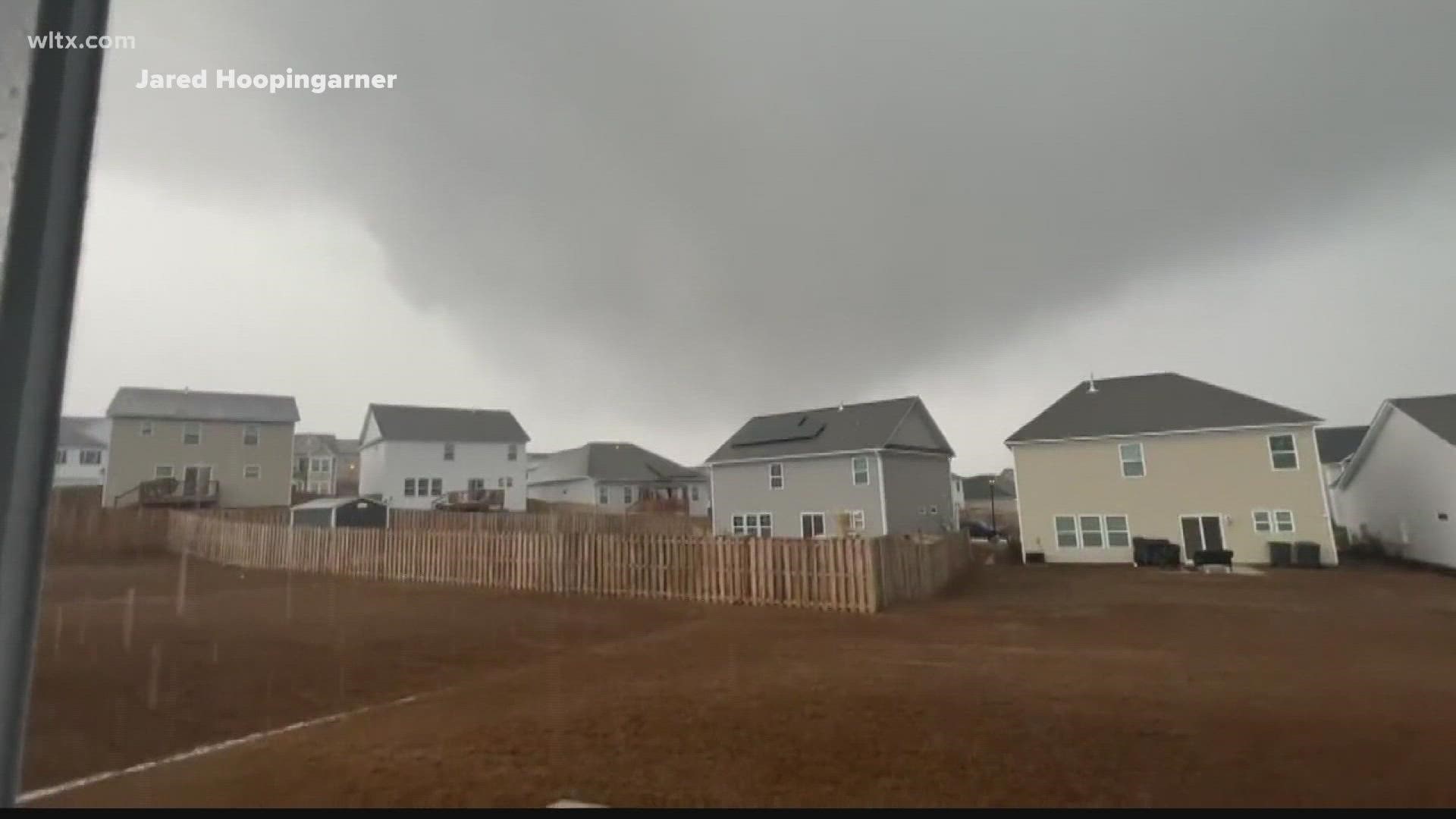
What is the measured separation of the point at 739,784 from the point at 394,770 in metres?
1.93

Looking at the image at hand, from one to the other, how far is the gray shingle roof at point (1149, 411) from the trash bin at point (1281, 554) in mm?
3479

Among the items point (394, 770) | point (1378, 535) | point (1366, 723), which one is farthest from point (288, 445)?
point (1378, 535)

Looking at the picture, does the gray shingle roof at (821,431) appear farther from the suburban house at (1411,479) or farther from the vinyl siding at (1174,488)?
the suburban house at (1411,479)

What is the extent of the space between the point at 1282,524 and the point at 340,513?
30412 millimetres

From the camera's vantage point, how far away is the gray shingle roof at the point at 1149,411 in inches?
779

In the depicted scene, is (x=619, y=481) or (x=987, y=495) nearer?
(x=619, y=481)

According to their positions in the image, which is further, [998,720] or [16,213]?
[998,720]

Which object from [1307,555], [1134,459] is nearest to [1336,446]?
[1307,555]

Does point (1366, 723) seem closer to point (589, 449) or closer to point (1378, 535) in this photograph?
point (1378, 535)

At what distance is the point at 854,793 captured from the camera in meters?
3.43

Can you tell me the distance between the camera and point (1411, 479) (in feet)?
62.6

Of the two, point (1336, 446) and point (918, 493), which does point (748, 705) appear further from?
point (1336, 446)

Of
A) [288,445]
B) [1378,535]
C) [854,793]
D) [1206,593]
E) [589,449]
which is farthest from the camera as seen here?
[589,449]

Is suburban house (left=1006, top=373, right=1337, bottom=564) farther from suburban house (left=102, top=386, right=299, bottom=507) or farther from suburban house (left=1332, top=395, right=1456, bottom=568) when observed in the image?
suburban house (left=102, top=386, right=299, bottom=507)
